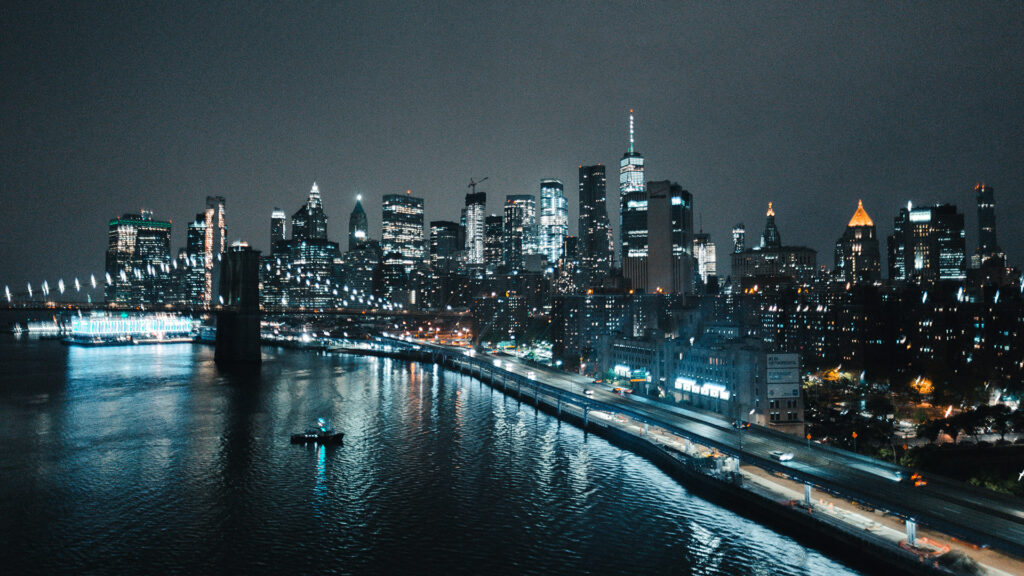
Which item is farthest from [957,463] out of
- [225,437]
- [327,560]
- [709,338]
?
[225,437]

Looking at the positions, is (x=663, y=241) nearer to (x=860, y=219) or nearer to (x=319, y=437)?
(x=860, y=219)

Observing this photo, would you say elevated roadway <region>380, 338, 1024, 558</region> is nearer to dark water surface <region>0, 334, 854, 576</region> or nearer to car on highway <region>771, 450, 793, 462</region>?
car on highway <region>771, 450, 793, 462</region>

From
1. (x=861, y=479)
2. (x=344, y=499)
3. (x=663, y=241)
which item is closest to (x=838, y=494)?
(x=861, y=479)

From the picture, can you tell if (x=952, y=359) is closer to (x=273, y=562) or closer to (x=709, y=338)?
(x=709, y=338)

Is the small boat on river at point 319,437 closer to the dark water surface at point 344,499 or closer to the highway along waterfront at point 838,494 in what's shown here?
the dark water surface at point 344,499

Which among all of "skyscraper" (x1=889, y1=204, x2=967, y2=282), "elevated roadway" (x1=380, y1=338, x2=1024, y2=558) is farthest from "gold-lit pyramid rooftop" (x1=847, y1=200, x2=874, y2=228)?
"elevated roadway" (x1=380, y1=338, x2=1024, y2=558)

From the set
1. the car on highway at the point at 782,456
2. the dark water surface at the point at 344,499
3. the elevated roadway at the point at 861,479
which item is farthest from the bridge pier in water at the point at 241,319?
the car on highway at the point at 782,456

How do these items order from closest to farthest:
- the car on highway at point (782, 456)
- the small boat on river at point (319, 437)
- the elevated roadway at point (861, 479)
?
the elevated roadway at point (861, 479), the car on highway at point (782, 456), the small boat on river at point (319, 437)
